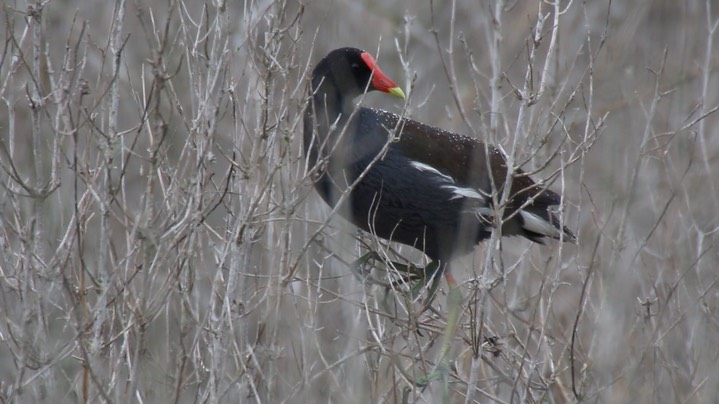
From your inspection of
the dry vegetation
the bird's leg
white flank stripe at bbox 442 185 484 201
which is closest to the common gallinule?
white flank stripe at bbox 442 185 484 201

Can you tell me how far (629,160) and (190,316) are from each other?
63.0 inches

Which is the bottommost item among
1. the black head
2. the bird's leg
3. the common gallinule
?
the bird's leg

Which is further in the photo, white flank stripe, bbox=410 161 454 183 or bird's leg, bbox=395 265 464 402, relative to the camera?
white flank stripe, bbox=410 161 454 183

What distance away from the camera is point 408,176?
4.91m

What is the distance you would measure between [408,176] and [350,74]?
23.3 inches

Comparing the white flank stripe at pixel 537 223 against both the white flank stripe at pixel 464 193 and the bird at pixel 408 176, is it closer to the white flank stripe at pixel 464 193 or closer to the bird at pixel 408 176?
the bird at pixel 408 176

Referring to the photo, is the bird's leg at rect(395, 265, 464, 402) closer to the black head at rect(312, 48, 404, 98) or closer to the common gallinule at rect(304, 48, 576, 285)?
the common gallinule at rect(304, 48, 576, 285)

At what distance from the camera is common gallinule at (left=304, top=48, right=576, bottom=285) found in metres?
4.83

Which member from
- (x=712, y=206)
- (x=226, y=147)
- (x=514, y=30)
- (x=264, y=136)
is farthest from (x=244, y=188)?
(x=514, y=30)

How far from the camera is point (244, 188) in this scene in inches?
160

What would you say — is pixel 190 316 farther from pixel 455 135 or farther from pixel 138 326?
pixel 455 135

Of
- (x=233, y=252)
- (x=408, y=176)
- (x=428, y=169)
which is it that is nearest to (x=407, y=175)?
(x=408, y=176)

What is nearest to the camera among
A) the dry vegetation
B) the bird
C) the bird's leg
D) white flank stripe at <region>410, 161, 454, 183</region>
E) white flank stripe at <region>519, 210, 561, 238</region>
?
the dry vegetation

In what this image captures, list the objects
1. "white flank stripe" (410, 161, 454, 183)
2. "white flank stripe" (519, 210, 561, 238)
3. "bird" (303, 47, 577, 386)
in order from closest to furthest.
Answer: "bird" (303, 47, 577, 386) → "white flank stripe" (410, 161, 454, 183) → "white flank stripe" (519, 210, 561, 238)
